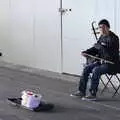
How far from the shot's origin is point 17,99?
7.84m

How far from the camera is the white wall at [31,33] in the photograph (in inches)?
428

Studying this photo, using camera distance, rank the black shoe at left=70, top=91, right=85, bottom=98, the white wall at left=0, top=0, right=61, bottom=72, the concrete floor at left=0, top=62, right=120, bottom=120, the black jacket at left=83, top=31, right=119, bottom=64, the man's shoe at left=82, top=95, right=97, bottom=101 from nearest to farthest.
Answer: the concrete floor at left=0, top=62, right=120, bottom=120
the black jacket at left=83, top=31, right=119, bottom=64
the man's shoe at left=82, top=95, right=97, bottom=101
the black shoe at left=70, top=91, right=85, bottom=98
the white wall at left=0, top=0, right=61, bottom=72

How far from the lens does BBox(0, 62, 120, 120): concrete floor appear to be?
7.07 m

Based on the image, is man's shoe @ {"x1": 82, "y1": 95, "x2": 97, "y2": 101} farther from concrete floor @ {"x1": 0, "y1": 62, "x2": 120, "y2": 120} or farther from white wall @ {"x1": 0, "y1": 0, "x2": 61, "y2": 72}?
white wall @ {"x1": 0, "y1": 0, "x2": 61, "y2": 72}

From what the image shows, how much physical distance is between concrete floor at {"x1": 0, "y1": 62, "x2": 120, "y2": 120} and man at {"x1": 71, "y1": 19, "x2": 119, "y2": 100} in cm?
28

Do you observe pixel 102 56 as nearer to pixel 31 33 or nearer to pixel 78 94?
pixel 78 94

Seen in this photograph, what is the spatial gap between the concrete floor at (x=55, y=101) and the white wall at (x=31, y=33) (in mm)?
603

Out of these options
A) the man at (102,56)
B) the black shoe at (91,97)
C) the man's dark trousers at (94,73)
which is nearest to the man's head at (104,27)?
the man at (102,56)

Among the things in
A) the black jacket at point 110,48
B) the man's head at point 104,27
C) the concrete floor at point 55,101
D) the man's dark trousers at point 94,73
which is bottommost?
the concrete floor at point 55,101

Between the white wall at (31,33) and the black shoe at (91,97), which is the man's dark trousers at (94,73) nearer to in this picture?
the black shoe at (91,97)

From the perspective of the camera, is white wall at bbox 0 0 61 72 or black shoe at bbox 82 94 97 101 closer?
black shoe at bbox 82 94 97 101

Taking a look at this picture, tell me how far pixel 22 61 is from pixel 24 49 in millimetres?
333

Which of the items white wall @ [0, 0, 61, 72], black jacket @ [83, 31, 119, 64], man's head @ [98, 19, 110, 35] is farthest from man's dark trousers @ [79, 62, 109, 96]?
white wall @ [0, 0, 61, 72]

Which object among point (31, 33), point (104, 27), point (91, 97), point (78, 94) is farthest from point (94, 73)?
point (31, 33)
